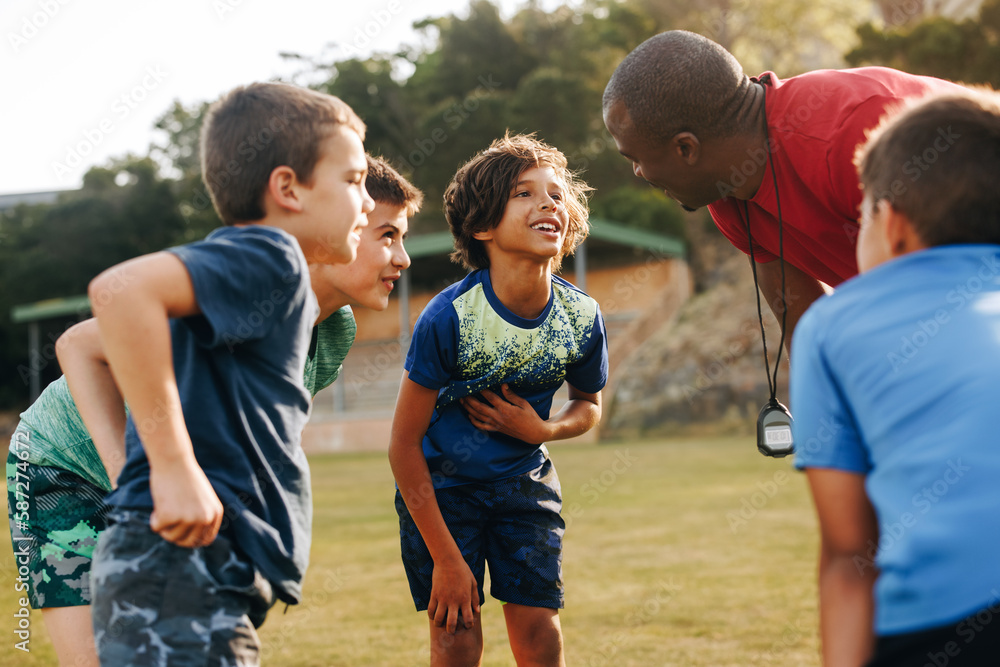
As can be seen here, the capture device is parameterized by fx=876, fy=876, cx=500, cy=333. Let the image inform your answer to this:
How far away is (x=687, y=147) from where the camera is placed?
110 inches

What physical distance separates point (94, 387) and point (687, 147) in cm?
186

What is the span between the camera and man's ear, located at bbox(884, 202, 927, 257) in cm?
153

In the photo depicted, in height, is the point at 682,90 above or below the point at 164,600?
above

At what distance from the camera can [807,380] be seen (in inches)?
58.7

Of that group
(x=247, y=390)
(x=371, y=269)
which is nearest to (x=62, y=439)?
(x=371, y=269)

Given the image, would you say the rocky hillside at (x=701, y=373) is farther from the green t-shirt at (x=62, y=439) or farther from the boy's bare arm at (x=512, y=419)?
the green t-shirt at (x=62, y=439)

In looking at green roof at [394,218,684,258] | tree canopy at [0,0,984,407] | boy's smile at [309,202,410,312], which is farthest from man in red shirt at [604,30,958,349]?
tree canopy at [0,0,984,407]

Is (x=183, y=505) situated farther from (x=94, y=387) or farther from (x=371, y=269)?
(x=371, y=269)

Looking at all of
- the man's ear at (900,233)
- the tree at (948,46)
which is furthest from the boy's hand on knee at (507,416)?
the tree at (948,46)

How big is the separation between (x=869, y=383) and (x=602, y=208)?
90.8ft

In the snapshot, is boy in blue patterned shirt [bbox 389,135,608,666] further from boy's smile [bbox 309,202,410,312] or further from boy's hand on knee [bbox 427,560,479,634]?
boy's smile [bbox 309,202,410,312]

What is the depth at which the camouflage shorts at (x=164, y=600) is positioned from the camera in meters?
1.63

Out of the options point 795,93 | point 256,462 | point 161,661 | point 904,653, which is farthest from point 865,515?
point 795,93

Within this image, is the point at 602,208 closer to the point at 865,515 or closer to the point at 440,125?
the point at 440,125
